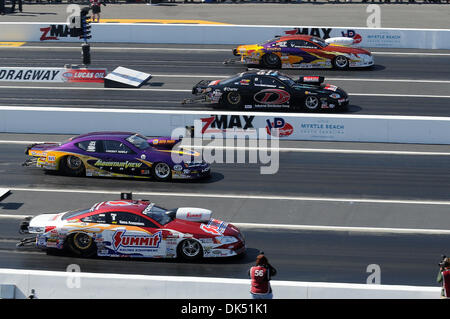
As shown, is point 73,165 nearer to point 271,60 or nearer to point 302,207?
point 302,207

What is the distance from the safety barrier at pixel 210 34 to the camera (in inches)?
1490

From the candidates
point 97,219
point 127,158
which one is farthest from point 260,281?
point 127,158

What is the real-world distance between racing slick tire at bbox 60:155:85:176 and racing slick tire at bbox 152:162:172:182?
6.77ft

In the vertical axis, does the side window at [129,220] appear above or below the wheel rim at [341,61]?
below

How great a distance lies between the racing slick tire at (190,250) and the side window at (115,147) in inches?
231

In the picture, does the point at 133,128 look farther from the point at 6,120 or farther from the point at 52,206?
the point at 52,206

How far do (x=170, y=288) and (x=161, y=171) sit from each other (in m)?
7.88

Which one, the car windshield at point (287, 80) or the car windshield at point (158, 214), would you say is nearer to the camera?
the car windshield at point (158, 214)

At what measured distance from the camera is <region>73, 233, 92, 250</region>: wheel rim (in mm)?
17328

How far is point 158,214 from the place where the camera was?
17.5 m

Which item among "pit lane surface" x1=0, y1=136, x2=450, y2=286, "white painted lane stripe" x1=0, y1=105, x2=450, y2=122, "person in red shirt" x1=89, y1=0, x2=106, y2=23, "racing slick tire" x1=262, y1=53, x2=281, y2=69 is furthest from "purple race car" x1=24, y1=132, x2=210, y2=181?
"person in red shirt" x1=89, y1=0, x2=106, y2=23

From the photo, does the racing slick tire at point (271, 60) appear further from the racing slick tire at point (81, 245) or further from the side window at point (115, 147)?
the racing slick tire at point (81, 245)

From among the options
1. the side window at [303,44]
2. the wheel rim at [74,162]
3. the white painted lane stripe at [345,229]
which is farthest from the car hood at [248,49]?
the white painted lane stripe at [345,229]

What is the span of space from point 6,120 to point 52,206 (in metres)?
7.78
